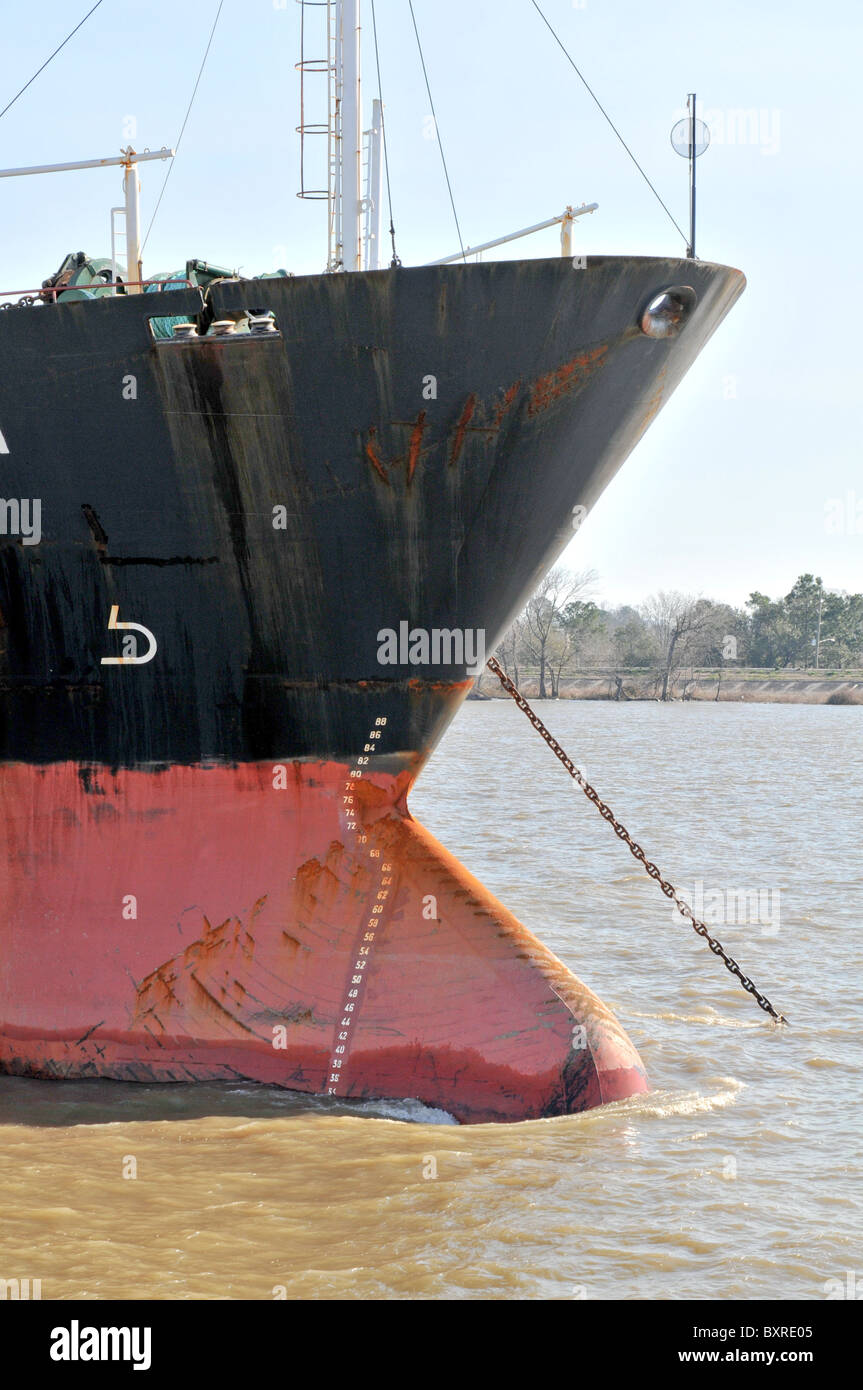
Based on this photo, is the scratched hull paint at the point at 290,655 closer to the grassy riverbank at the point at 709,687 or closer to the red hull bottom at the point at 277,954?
the red hull bottom at the point at 277,954

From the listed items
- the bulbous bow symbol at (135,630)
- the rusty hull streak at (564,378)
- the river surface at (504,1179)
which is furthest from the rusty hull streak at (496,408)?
the river surface at (504,1179)

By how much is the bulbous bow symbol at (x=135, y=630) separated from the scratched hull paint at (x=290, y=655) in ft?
0.15

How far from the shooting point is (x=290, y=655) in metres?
6.57

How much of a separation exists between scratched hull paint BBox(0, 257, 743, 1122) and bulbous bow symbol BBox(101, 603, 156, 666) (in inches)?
1.7

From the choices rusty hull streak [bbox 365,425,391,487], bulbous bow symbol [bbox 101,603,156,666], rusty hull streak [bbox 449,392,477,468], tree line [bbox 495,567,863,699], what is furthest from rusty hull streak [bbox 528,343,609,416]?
tree line [bbox 495,567,863,699]

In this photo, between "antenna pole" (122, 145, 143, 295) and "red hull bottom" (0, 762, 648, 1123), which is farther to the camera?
"antenna pole" (122, 145, 143, 295)

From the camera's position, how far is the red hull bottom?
6.20 metres

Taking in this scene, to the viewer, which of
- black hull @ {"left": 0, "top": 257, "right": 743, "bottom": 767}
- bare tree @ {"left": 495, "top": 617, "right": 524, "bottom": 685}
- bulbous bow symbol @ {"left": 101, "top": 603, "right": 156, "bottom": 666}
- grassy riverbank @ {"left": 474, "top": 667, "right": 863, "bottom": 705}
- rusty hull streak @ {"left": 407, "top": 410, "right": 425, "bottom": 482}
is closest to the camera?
black hull @ {"left": 0, "top": 257, "right": 743, "bottom": 767}

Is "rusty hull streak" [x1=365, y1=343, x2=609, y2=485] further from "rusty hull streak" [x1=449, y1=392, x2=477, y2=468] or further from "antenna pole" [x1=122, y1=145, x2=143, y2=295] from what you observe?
"antenna pole" [x1=122, y1=145, x2=143, y2=295]

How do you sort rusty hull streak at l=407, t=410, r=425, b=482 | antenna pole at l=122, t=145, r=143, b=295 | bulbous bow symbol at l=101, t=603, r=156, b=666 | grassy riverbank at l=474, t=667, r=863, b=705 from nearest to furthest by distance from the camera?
rusty hull streak at l=407, t=410, r=425, b=482 → bulbous bow symbol at l=101, t=603, r=156, b=666 → antenna pole at l=122, t=145, r=143, b=295 → grassy riverbank at l=474, t=667, r=863, b=705

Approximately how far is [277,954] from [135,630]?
1899mm
